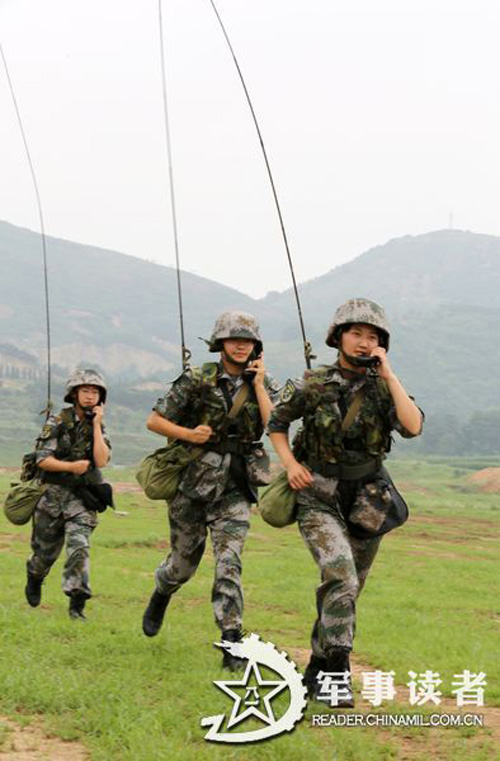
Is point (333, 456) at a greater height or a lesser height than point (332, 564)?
greater

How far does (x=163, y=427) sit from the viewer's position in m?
7.53

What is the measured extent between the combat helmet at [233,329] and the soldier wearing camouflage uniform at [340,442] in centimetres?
112

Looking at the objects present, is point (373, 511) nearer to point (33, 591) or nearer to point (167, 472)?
point (167, 472)

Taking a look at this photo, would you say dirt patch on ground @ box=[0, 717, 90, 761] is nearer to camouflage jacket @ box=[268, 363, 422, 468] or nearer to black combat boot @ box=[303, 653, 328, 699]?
black combat boot @ box=[303, 653, 328, 699]

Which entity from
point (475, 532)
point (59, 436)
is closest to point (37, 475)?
point (59, 436)

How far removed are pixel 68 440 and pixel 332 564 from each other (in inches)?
170

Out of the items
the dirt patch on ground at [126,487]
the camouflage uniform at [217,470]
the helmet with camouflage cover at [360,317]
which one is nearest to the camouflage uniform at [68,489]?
the camouflage uniform at [217,470]

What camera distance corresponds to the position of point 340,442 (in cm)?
627

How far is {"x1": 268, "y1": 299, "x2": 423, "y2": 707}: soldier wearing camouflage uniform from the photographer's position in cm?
613

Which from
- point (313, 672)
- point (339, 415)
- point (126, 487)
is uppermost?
point (126, 487)

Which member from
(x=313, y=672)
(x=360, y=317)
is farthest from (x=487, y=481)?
(x=360, y=317)

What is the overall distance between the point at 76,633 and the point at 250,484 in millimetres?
2273

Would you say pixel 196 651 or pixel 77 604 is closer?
pixel 196 651

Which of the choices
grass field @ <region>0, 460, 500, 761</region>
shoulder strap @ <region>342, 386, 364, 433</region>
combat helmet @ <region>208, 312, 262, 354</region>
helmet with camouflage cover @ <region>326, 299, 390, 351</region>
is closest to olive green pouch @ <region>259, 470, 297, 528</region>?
shoulder strap @ <region>342, 386, 364, 433</region>
